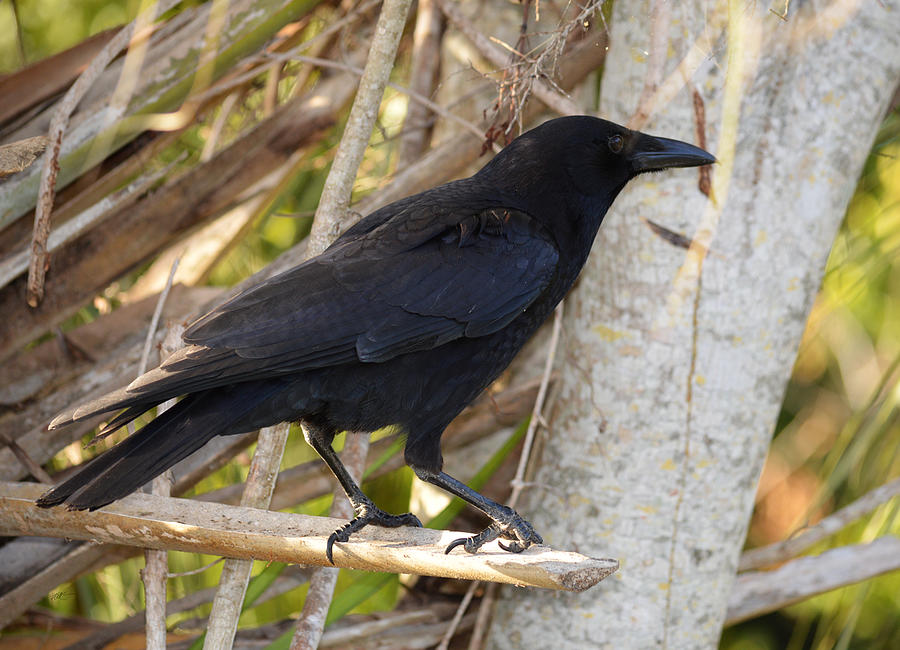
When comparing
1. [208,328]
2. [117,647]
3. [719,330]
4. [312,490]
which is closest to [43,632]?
[117,647]

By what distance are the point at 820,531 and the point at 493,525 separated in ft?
4.75

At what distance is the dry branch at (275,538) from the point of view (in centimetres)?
175

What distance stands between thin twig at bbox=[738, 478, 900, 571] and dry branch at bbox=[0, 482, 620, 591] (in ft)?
4.67

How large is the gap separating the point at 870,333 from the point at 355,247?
105 inches

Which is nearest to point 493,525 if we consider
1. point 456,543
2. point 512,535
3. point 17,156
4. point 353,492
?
point 512,535

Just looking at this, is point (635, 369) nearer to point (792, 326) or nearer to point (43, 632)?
point (792, 326)

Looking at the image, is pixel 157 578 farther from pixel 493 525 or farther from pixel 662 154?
pixel 662 154

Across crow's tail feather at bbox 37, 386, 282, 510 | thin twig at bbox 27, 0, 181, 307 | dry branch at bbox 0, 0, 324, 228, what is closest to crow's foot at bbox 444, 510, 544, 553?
crow's tail feather at bbox 37, 386, 282, 510

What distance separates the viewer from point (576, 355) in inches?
114

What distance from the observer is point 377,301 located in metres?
2.23

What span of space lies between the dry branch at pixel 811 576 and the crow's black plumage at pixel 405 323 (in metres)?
1.28

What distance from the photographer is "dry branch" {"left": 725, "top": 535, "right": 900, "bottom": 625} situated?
3.11m

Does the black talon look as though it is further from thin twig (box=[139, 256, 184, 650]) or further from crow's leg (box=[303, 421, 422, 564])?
thin twig (box=[139, 256, 184, 650])

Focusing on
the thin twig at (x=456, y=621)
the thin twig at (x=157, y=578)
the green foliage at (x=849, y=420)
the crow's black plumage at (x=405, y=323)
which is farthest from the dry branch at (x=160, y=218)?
the green foliage at (x=849, y=420)
